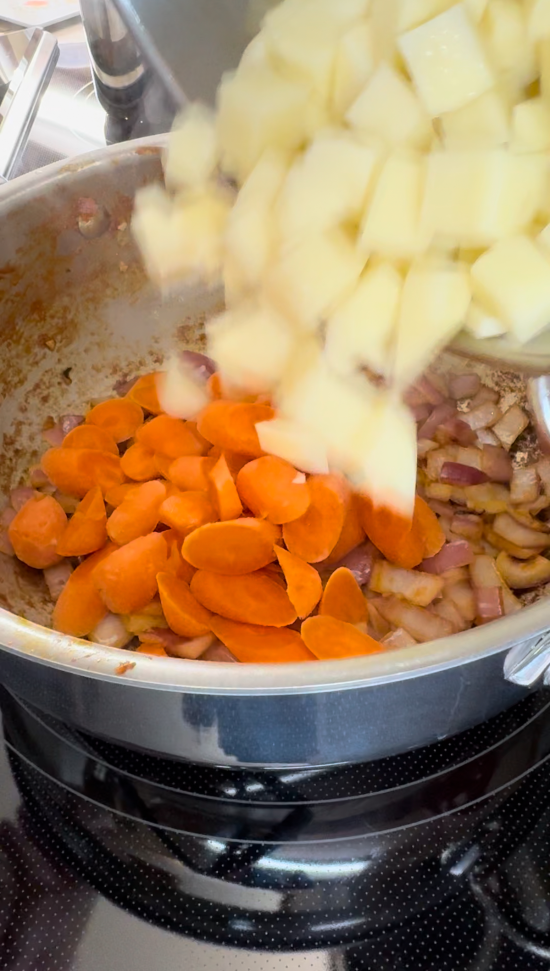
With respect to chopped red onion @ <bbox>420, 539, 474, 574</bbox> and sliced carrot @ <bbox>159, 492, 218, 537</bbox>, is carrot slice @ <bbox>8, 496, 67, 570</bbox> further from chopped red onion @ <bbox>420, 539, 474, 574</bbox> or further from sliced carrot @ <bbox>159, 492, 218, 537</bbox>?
chopped red onion @ <bbox>420, 539, 474, 574</bbox>

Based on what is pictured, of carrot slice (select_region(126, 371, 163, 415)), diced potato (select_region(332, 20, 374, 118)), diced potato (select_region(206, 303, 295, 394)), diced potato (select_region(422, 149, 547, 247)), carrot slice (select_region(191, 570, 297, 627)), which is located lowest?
carrot slice (select_region(191, 570, 297, 627))

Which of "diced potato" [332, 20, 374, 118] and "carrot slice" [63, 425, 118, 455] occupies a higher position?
"diced potato" [332, 20, 374, 118]

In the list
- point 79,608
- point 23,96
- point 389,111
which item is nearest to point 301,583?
point 79,608

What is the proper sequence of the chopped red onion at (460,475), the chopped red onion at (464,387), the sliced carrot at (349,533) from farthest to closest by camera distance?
the chopped red onion at (464,387) → the chopped red onion at (460,475) → the sliced carrot at (349,533)

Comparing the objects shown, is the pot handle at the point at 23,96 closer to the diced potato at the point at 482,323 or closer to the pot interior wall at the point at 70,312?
the pot interior wall at the point at 70,312

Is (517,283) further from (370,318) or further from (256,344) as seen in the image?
(256,344)

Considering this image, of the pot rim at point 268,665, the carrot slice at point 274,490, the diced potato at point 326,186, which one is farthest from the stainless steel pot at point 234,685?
the diced potato at point 326,186

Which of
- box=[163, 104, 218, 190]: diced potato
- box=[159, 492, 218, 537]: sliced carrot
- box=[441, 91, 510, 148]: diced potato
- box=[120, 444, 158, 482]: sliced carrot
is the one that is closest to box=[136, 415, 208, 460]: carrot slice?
box=[120, 444, 158, 482]: sliced carrot

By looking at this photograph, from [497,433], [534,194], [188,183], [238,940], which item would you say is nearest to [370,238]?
[534,194]
